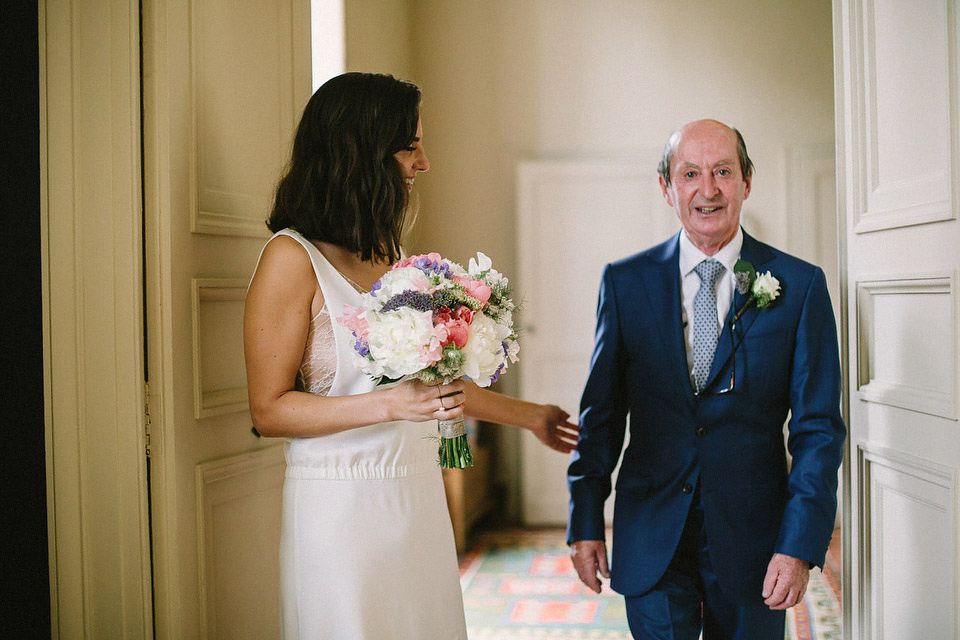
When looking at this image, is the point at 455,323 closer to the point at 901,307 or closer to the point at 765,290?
the point at 765,290

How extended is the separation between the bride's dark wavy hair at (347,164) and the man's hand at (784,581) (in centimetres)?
120

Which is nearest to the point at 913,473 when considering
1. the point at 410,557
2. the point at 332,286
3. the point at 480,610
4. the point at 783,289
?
the point at 783,289

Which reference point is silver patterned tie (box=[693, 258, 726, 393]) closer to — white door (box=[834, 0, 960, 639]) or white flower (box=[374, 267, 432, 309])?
white door (box=[834, 0, 960, 639])

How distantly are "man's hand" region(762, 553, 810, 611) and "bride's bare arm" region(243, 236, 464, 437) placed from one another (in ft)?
2.85

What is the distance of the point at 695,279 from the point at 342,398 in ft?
3.25

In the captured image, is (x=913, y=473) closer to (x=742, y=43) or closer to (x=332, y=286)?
(x=332, y=286)

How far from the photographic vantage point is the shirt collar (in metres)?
2.01

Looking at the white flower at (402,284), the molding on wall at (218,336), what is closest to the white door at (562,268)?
the molding on wall at (218,336)

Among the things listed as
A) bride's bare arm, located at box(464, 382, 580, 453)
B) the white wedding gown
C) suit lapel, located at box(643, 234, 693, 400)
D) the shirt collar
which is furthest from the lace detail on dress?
the shirt collar

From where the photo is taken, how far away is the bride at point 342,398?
1.62 metres

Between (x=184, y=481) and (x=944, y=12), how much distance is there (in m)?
2.05

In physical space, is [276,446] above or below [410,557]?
above

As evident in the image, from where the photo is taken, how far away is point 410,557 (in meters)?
1.72

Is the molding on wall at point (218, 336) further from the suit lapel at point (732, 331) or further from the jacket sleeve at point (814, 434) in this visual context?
the jacket sleeve at point (814, 434)
